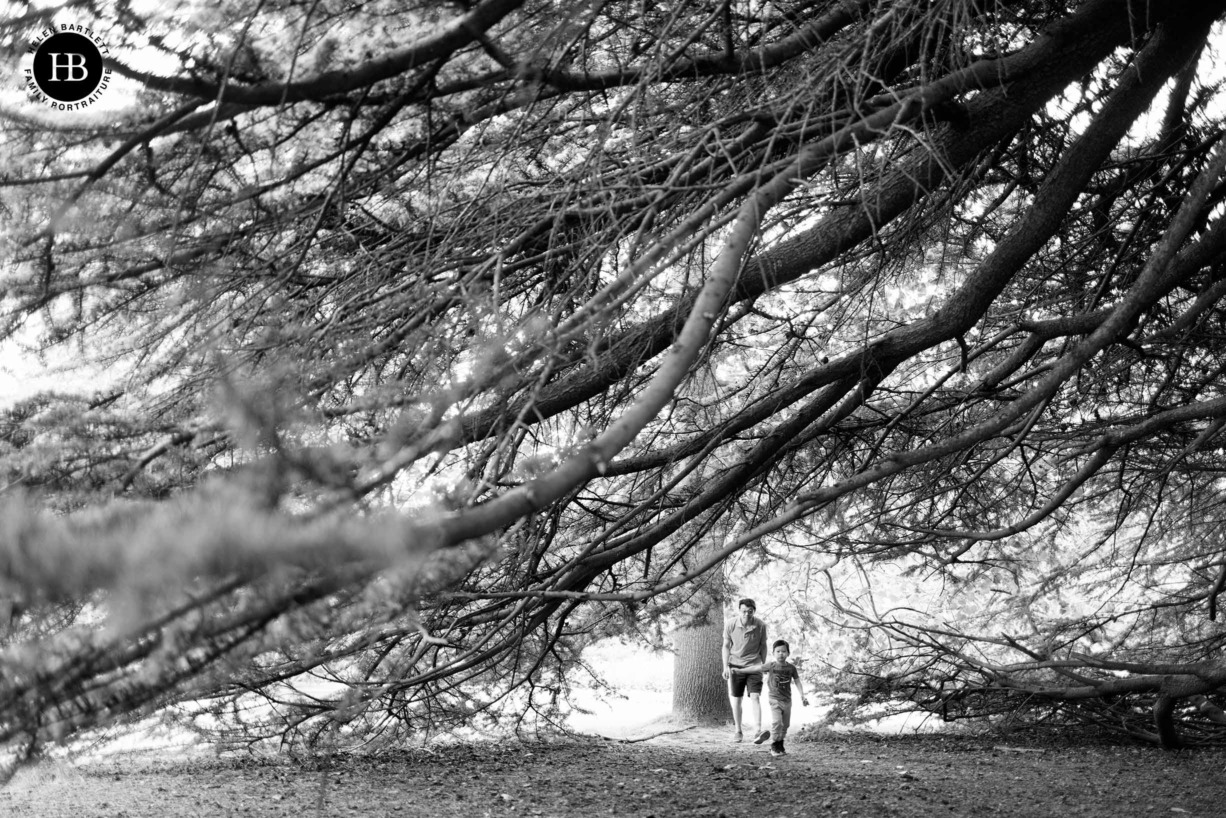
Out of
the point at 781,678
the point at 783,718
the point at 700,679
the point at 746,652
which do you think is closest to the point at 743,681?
the point at 746,652

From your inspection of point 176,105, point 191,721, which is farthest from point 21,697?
point 191,721

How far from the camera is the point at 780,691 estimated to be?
32.0 ft

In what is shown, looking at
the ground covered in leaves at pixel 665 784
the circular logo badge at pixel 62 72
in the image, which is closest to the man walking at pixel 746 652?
the ground covered in leaves at pixel 665 784

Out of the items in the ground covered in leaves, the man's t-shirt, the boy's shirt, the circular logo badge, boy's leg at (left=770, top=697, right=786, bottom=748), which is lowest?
the ground covered in leaves

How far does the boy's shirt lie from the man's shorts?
42 cm

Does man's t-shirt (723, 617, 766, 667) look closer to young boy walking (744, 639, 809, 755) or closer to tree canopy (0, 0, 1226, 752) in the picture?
young boy walking (744, 639, 809, 755)

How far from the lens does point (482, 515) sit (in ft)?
5.20

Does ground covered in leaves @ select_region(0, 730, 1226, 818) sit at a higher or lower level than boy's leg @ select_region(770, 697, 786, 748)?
lower

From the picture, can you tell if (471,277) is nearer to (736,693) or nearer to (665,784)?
(665,784)

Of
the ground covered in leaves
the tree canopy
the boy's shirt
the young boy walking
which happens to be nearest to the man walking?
the young boy walking

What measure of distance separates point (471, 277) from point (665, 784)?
17.8 feet

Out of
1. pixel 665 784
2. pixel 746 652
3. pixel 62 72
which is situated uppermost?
pixel 62 72

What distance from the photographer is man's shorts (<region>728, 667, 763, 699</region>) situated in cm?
1030

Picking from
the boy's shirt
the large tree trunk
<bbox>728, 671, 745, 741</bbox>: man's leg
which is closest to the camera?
the boy's shirt
